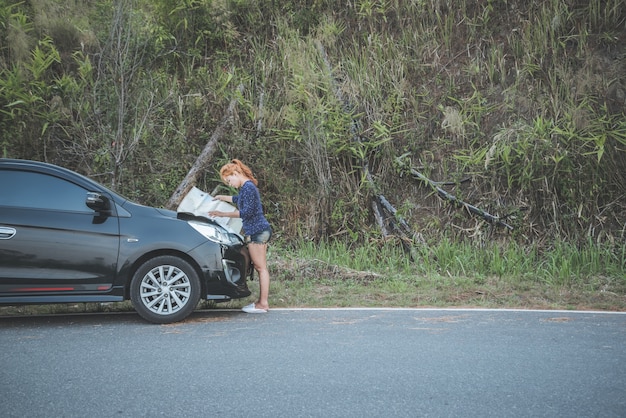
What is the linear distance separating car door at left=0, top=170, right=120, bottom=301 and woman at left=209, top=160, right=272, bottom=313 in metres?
1.45

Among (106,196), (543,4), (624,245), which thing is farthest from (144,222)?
(543,4)

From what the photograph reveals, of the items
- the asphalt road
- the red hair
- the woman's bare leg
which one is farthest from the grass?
the red hair

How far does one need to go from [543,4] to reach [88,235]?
36.2 feet

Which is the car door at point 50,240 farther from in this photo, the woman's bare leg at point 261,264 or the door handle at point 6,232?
the woman's bare leg at point 261,264

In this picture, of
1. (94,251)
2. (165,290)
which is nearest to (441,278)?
(165,290)

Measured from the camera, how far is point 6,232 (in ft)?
23.6

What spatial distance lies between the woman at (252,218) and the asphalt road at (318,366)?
45cm

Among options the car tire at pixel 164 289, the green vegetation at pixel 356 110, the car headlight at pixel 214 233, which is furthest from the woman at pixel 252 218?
the green vegetation at pixel 356 110

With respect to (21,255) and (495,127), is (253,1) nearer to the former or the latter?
(495,127)

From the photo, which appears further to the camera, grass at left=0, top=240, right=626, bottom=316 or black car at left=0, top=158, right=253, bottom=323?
grass at left=0, top=240, right=626, bottom=316

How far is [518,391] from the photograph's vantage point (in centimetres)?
485

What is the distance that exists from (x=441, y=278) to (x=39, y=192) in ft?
18.7

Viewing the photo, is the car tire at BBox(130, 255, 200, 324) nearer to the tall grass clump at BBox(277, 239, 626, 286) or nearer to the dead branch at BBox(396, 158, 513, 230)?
the tall grass clump at BBox(277, 239, 626, 286)

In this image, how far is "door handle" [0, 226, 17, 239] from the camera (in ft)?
23.5
